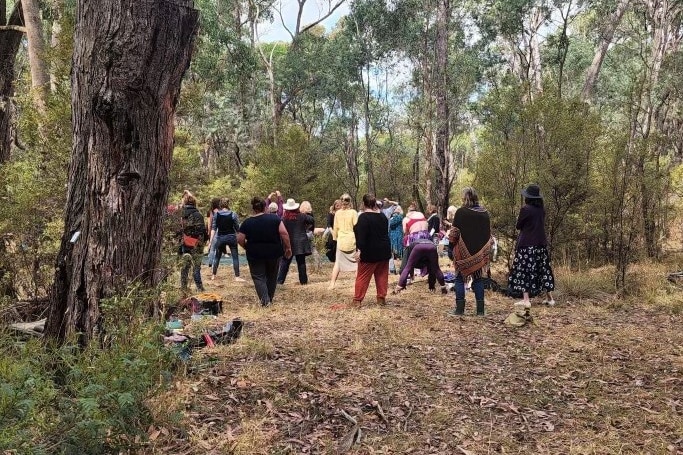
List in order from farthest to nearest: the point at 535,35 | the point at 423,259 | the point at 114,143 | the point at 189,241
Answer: the point at 535,35 → the point at 189,241 → the point at 423,259 → the point at 114,143

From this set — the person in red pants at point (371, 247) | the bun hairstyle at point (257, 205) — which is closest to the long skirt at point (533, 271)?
the person in red pants at point (371, 247)

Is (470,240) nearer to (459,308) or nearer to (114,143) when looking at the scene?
(459,308)

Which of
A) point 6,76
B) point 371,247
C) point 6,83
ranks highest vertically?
point 6,76

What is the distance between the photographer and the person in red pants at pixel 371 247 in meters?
7.65

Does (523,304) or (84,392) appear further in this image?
(523,304)

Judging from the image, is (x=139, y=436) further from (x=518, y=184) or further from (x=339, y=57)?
(x=339, y=57)

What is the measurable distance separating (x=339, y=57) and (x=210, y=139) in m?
8.19

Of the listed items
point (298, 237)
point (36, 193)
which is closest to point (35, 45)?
point (36, 193)

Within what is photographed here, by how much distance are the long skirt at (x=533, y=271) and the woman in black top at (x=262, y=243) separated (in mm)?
3533

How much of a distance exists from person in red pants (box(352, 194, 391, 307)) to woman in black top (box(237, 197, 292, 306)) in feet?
3.86

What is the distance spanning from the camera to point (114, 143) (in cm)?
388

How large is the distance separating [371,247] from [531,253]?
2.37 meters

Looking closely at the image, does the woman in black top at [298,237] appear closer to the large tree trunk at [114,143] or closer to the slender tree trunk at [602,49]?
the large tree trunk at [114,143]

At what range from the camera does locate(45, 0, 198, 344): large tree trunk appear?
3.80 m
